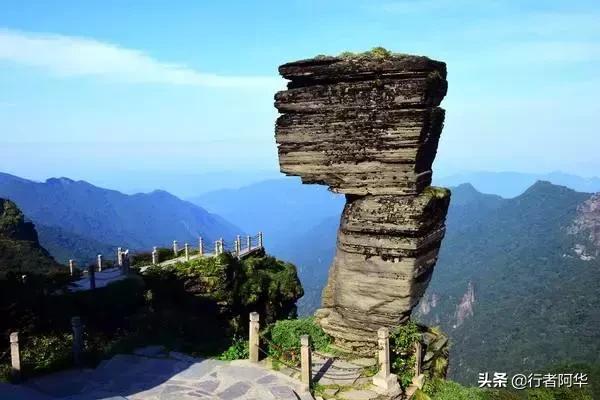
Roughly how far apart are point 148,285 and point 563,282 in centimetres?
8416

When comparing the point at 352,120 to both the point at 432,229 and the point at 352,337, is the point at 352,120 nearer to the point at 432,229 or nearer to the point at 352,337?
the point at 432,229

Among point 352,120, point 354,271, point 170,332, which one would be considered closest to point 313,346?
point 354,271

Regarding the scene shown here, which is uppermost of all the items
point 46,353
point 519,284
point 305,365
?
point 305,365

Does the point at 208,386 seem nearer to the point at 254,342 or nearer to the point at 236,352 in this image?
the point at 254,342

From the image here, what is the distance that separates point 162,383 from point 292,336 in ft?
11.9

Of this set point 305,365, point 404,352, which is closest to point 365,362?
point 404,352

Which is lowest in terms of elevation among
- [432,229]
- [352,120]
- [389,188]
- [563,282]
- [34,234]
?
[563,282]

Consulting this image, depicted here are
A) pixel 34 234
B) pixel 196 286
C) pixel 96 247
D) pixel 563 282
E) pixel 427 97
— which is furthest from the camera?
A: pixel 96 247

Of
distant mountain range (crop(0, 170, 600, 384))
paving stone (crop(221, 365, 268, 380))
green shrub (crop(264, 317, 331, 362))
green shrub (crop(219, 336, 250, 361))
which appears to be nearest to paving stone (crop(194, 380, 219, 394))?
paving stone (crop(221, 365, 268, 380))

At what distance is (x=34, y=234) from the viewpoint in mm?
48219

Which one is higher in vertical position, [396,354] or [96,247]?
[396,354]

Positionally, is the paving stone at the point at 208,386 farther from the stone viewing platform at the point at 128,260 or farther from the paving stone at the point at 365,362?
the stone viewing platform at the point at 128,260

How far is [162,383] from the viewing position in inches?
455

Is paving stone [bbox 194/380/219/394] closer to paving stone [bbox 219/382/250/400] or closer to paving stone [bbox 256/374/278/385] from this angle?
paving stone [bbox 219/382/250/400]
